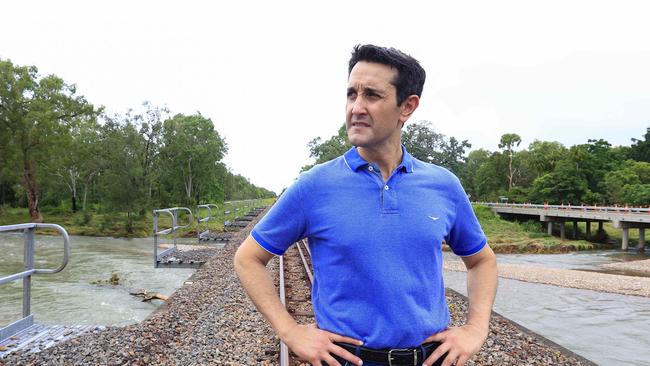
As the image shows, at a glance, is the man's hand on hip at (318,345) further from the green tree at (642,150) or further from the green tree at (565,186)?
the green tree at (642,150)

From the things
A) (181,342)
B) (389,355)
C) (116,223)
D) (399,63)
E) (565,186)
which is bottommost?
(116,223)

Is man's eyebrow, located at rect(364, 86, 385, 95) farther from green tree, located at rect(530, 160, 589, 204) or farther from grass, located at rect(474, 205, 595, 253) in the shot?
green tree, located at rect(530, 160, 589, 204)

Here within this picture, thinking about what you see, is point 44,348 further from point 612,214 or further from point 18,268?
point 612,214

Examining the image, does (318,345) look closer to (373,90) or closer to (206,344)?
(373,90)

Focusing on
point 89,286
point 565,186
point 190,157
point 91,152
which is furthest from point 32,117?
point 565,186

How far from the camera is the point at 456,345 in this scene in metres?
1.64

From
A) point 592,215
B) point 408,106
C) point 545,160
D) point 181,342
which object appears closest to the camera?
point 408,106

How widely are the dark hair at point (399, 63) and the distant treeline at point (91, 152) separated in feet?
140

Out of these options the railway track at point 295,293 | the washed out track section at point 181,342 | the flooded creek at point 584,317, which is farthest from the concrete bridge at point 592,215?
the washed out track section at point 181,342

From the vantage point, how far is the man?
1.56m

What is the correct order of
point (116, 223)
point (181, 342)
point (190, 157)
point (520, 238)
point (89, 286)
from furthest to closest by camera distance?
point (190, 157) → point (116, 223) → point (520, 238) → point (89, 286) → point (181, 342)

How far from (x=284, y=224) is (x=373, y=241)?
31cm

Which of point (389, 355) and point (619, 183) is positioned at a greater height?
point (619, 183)

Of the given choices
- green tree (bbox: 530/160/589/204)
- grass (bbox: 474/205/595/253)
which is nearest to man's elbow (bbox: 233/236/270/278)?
grass (bbox: 474/205/595/253)
